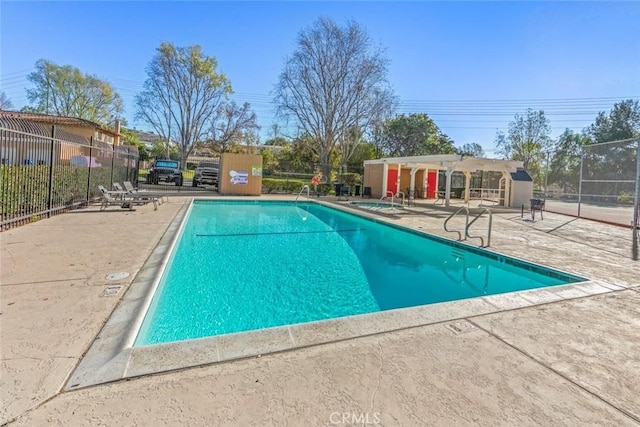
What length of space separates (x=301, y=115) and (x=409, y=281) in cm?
2252

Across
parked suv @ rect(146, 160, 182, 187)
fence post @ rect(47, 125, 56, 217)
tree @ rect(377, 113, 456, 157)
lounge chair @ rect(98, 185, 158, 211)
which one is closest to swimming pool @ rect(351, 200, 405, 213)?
lounge chair @ rect(98, 185, 158, 211)

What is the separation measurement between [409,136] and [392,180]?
11.7 meters

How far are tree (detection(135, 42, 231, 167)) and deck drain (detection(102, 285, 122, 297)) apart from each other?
94.0ft

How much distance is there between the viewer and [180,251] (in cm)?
621

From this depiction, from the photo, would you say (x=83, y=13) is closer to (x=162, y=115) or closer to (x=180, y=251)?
(x=180, y=251)

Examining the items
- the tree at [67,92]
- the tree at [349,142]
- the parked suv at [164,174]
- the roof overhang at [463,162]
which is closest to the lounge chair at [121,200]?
the parked suv at [164,174]

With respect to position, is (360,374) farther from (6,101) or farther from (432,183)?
(6,101)

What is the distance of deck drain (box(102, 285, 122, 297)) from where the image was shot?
3.24 m

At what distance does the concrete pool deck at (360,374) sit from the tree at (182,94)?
1114 inches

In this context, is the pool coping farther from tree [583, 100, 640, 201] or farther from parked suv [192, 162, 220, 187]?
parked suv [192, 162, 220, 187]

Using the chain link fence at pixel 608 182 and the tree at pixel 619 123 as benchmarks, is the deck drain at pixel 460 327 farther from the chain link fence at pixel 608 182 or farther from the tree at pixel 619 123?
the tree at pixel 619 123

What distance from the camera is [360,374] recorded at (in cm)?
210

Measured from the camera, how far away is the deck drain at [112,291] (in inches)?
128

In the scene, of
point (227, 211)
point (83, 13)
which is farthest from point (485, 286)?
point (83, 13)
